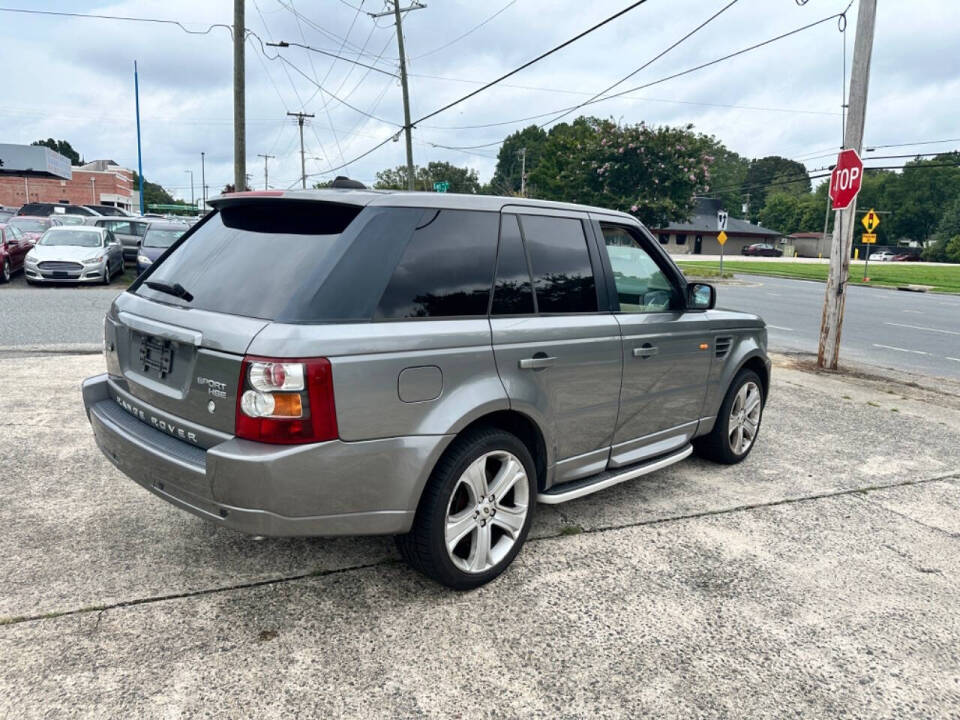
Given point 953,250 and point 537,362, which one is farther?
point 953,250

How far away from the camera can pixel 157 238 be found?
1738cm

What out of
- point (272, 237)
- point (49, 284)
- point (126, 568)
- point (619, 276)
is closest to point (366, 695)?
point (126, 568)

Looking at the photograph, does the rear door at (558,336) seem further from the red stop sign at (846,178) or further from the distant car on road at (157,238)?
the distant car on road at (157,238)

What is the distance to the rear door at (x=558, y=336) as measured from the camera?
3219 mm

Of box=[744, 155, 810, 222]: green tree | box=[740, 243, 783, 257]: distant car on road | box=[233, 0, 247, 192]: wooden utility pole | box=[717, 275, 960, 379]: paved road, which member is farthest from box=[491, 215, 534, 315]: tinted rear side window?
box=[744, 155, 810, 222]: green tree

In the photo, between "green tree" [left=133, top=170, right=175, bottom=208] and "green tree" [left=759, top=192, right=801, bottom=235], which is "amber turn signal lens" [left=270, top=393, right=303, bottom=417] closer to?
"green tree" [left=759, top=192, right=801, bottom=235]

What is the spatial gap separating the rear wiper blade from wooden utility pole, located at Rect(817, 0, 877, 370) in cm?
815

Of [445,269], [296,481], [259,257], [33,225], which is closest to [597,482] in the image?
[445,269]

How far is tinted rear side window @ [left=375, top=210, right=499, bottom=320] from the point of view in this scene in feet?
9.32

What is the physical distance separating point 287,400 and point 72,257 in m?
16.2

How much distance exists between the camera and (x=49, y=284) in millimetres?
16297

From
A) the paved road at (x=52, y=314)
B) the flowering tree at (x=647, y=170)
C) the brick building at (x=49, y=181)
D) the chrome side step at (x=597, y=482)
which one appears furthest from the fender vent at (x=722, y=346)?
the brick building at (x=49, y=181)

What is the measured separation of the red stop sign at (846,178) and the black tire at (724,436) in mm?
4853

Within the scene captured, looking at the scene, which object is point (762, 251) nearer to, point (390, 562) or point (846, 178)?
point (846, 178)
